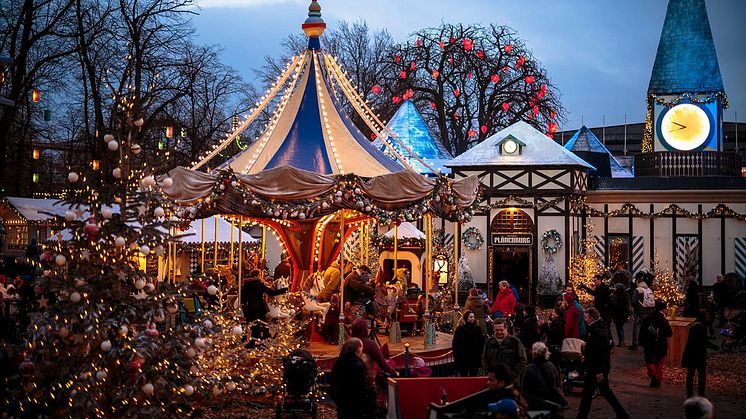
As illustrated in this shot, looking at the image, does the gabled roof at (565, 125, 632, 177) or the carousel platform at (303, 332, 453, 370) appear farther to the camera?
the gabled roof at (565, 125, 632, 177)

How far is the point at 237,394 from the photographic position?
43.9 feet

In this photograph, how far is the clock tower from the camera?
38312 millimetres

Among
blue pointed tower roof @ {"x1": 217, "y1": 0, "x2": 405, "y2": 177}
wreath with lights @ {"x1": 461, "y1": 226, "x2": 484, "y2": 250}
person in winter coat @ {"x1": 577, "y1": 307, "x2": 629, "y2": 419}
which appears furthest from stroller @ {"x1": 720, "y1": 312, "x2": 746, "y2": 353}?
wreath with lights @ {"x1": 461, "y1": 226, "x2": 484, "y2": 250}

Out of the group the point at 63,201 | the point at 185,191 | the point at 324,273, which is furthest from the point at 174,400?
the point at 324,273

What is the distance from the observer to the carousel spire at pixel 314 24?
1841 centimetres

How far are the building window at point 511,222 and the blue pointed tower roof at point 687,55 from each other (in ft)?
32.5

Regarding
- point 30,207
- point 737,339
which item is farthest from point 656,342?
point 30,207

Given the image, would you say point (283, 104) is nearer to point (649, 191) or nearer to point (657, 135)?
point (649, 191)

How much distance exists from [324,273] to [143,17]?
1593 cm

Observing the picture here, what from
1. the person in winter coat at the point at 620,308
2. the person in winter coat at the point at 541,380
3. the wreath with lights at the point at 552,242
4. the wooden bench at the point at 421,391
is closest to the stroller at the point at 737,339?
the person in winter coat at the point at 620,308

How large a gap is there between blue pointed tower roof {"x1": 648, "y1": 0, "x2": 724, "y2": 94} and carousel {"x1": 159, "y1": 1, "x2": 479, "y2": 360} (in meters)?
22.7

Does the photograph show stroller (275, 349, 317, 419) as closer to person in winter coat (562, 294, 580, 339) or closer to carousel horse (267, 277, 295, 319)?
carousel horse (267, 277, 295, 319)

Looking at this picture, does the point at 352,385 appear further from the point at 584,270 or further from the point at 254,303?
the point at 584,270

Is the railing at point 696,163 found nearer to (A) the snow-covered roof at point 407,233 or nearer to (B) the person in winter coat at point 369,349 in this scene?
(A) the snow-covered roof at point 407,233
